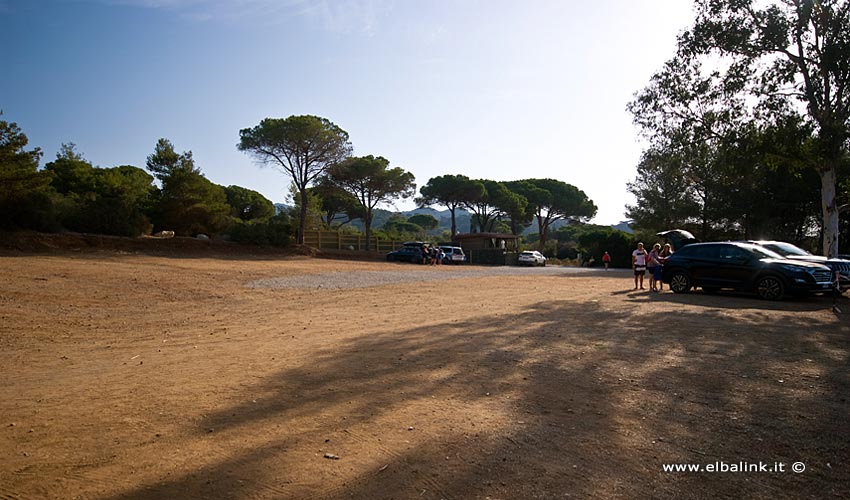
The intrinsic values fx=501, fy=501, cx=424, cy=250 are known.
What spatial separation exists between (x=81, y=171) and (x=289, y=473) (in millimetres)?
35328

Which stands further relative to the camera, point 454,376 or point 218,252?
point 218,252

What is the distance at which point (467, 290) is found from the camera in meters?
14.8

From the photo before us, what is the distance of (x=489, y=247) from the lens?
1960 inches

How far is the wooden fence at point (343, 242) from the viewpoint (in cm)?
3916

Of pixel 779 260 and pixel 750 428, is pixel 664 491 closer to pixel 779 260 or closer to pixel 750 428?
pixel 750 428

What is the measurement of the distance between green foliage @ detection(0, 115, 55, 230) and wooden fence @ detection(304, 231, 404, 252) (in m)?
18.2

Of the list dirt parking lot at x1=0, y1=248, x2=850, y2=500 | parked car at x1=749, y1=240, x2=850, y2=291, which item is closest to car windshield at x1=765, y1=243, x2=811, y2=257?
parked car at x1=749, y1=240, x2=850, y2=291

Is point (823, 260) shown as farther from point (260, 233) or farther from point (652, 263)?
point (260, 233)

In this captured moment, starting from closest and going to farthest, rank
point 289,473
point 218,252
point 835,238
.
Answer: point 289,473, point 835,238, point 218,252

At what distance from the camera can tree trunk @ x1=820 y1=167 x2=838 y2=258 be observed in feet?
50.7

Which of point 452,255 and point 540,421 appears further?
point 452,255

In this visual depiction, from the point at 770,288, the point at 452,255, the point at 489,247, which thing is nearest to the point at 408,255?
the point at 452,255

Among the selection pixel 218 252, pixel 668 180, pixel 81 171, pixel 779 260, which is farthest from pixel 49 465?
pixel 668 180

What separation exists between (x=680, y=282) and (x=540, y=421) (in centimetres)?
1183
